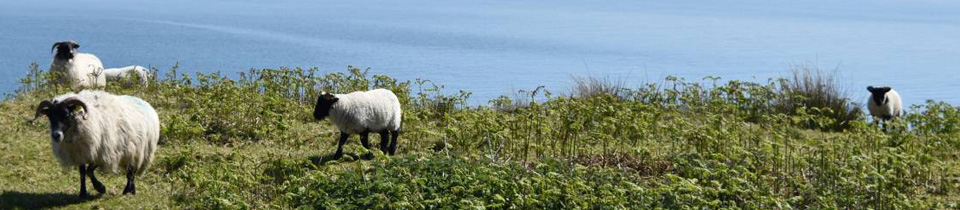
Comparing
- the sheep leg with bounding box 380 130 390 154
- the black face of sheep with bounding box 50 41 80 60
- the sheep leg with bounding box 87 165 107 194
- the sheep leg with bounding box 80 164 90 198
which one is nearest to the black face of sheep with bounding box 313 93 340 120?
the sheep leg with bounding box 380 130 390 154

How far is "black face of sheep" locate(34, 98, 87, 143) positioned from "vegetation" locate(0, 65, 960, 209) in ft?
2.11

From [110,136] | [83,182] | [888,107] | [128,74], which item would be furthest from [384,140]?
[888,107]

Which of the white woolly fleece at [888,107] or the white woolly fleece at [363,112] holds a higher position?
the white woolly fleece at [363,112]

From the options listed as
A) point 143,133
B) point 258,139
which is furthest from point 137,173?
point 258,139

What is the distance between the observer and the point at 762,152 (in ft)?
32.0

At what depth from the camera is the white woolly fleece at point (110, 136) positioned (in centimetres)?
864

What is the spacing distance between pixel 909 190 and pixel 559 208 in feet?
12.3

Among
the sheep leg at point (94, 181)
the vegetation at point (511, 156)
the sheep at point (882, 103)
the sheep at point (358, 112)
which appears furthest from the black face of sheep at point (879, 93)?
the sheep leg at point (94, 181)

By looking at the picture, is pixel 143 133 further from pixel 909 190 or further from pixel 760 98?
pixel 760 98

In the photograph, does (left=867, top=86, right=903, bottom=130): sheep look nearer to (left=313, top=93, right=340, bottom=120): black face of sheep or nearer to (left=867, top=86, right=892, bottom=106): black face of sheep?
(left=867, top=86, right=892, bottom=106): black face of sheep

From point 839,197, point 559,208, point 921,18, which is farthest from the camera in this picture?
point 921,18

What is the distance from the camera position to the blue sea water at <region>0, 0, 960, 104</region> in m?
33.7

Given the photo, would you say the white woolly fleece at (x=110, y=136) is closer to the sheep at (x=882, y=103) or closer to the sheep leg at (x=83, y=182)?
the sheep leg at (x=83, y=182)

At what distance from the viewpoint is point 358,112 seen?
10.8 m
